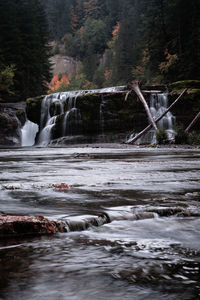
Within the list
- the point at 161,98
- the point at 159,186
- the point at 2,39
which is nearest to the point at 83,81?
the point at 2,39

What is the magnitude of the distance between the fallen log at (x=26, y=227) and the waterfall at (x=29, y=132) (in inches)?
988

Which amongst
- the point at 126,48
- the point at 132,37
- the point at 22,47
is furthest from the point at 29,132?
the point at 132,37

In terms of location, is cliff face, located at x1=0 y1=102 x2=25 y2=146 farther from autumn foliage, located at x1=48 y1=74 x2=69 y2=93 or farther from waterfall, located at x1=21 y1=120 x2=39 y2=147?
autumn foliage, located at x1=48 y1=74 x2=69 y2=93

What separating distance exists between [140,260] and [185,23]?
3563cm

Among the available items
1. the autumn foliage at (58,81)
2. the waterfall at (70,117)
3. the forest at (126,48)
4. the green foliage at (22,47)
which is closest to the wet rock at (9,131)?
the forest at (126,48)

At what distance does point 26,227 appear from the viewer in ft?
6.32

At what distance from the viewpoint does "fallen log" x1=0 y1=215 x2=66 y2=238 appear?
190 cm

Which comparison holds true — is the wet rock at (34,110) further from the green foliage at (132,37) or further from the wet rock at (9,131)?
the green foliage at (132,37)

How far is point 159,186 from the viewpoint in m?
3.66

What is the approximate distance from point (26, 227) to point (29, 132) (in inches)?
1016

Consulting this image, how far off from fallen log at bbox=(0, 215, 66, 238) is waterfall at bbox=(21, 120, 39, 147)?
25093mm

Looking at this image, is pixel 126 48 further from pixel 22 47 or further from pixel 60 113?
pixel 60 113

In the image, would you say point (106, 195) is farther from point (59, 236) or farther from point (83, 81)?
point (83, 81)

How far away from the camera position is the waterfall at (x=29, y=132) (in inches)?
1054
